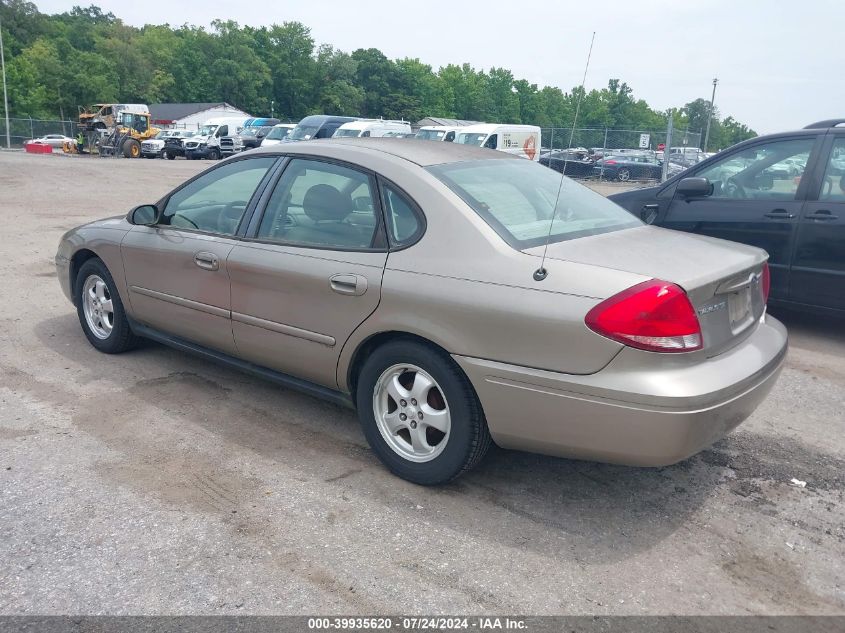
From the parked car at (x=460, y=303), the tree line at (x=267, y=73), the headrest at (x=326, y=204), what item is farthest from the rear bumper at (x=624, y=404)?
the tree line at (x=267, y=73)

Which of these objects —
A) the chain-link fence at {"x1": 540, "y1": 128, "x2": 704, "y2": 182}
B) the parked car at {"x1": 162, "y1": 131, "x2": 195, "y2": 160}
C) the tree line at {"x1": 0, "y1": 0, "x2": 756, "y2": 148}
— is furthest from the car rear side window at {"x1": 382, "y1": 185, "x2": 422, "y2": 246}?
the tree line at {"x1": 0, "y1": 0, "x2": 756, "y2": 148}

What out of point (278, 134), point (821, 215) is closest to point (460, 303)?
point (821, 215)

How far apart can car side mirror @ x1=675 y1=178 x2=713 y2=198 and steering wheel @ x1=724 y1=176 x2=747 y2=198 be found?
144 mm

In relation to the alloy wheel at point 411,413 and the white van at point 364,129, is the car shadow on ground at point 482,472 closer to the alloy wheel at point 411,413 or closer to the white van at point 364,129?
the alloy wheel at point 411,413

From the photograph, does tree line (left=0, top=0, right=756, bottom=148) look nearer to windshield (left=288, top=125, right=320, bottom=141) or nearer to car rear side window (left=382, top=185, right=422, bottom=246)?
windshield (left=288, top=125, right=320, bottom=141)

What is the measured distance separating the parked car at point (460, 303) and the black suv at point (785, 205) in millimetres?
2406

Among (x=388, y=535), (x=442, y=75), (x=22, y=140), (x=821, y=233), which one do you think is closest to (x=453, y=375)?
(x=388, y=535)

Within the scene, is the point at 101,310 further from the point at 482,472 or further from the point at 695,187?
the point at 695,187

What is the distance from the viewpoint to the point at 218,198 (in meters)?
4.51

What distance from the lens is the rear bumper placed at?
2.81 meters

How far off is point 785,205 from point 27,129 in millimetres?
58416

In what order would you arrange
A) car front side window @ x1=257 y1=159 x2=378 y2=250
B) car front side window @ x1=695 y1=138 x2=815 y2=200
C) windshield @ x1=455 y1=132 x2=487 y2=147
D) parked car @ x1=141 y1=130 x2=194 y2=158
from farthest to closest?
parked car @ x1=141 y1=130 x2=194 y2=158 → windshield @ x1=455 y1=132 x2=487 y2=147 → car front side window @ x1=695 y1=138 x2=815 y2=200 → car front side window @ x1=257 y1=159 x2=378 y2=250

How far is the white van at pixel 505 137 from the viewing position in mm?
24844

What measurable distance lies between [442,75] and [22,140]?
6010 centimetres
